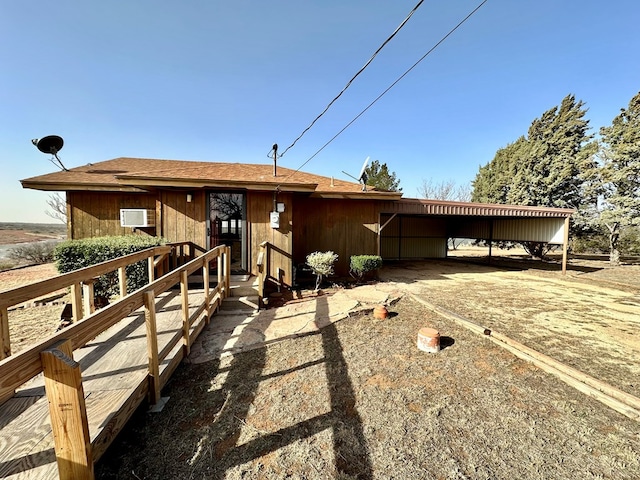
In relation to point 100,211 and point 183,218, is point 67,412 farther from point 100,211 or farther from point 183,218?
point 100,211

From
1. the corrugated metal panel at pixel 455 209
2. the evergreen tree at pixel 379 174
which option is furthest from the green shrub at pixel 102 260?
the evergreen tree at pixel 379 174

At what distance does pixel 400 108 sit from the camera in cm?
907

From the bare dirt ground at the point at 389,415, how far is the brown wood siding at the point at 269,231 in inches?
108

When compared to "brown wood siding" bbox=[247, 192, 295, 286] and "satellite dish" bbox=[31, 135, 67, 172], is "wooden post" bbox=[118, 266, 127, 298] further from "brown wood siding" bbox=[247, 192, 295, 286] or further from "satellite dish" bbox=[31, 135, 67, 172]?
"satellite dish" bbox=[31, 135, 67, 172]

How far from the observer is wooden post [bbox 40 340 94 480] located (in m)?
1.25

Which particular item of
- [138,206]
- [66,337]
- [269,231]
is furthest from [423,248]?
[66,337]

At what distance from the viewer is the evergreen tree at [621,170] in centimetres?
1213

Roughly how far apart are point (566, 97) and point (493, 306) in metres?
16.6

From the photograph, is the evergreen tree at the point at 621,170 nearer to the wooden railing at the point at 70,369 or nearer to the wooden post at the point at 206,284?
the wooden post at the point at 206,284

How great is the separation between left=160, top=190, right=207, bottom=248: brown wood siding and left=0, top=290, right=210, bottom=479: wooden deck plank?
3.31m

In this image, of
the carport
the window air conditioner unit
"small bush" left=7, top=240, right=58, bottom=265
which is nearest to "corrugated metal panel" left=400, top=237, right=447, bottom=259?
the carport

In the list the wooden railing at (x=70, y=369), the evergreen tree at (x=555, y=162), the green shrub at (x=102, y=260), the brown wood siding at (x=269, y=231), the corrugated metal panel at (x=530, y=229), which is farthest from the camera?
the evergreen tree at (x=555, y=162)

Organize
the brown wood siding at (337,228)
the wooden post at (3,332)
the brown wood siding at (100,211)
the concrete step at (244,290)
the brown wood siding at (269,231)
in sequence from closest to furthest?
the wooden post at (3,332), the concrete step at (244,290), the brown wood siding at (269,231), the brown wood siding at (100,211), the brown wood siding at (337,228)

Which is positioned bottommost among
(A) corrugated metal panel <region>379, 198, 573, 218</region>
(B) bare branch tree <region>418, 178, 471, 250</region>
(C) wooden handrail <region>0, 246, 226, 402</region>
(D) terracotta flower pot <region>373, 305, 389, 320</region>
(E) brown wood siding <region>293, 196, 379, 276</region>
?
(D) terracotta flower pot <region>373, 305, 389, 320</region>
